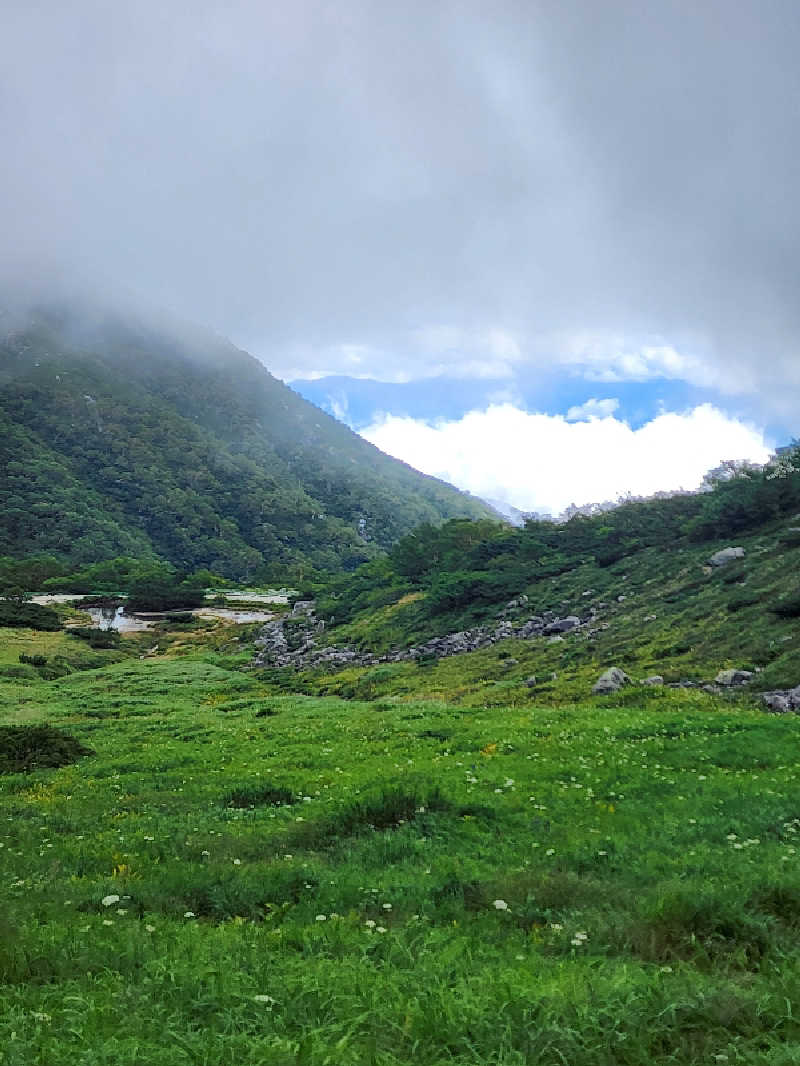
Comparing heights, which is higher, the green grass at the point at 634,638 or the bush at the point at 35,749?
the green grass at the point at 634,638

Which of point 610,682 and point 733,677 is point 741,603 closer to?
point 733,677

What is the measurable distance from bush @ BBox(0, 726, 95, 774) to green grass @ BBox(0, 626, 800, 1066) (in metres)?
1.67

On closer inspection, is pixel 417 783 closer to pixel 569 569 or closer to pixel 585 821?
pixel 585 821

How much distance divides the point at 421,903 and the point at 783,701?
64.2ft

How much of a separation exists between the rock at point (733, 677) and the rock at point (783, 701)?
2320 millimetres

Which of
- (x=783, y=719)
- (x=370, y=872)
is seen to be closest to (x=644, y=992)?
(x=370, y=872)

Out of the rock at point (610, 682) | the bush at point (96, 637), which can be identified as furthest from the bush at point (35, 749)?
the bush at point (96, 637)

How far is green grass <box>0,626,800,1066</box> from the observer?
5520mm

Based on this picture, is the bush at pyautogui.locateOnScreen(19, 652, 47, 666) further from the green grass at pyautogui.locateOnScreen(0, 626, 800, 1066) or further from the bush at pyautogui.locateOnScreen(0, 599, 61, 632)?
the green grass at pyautogui.locateOnScreen(0, 626, 800, 1066)

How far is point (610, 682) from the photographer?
97.8 feet

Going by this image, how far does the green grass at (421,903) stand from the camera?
552 centimetres

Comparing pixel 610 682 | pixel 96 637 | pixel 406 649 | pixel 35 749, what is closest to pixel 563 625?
pixel 406 649

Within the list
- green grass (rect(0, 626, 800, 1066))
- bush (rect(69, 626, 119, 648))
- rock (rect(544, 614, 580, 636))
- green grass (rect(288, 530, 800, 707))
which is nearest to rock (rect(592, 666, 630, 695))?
green grass (rect(288, 530, 800, 707))

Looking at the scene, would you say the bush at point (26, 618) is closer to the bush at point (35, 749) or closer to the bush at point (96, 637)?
the bush at point (96, 637)
